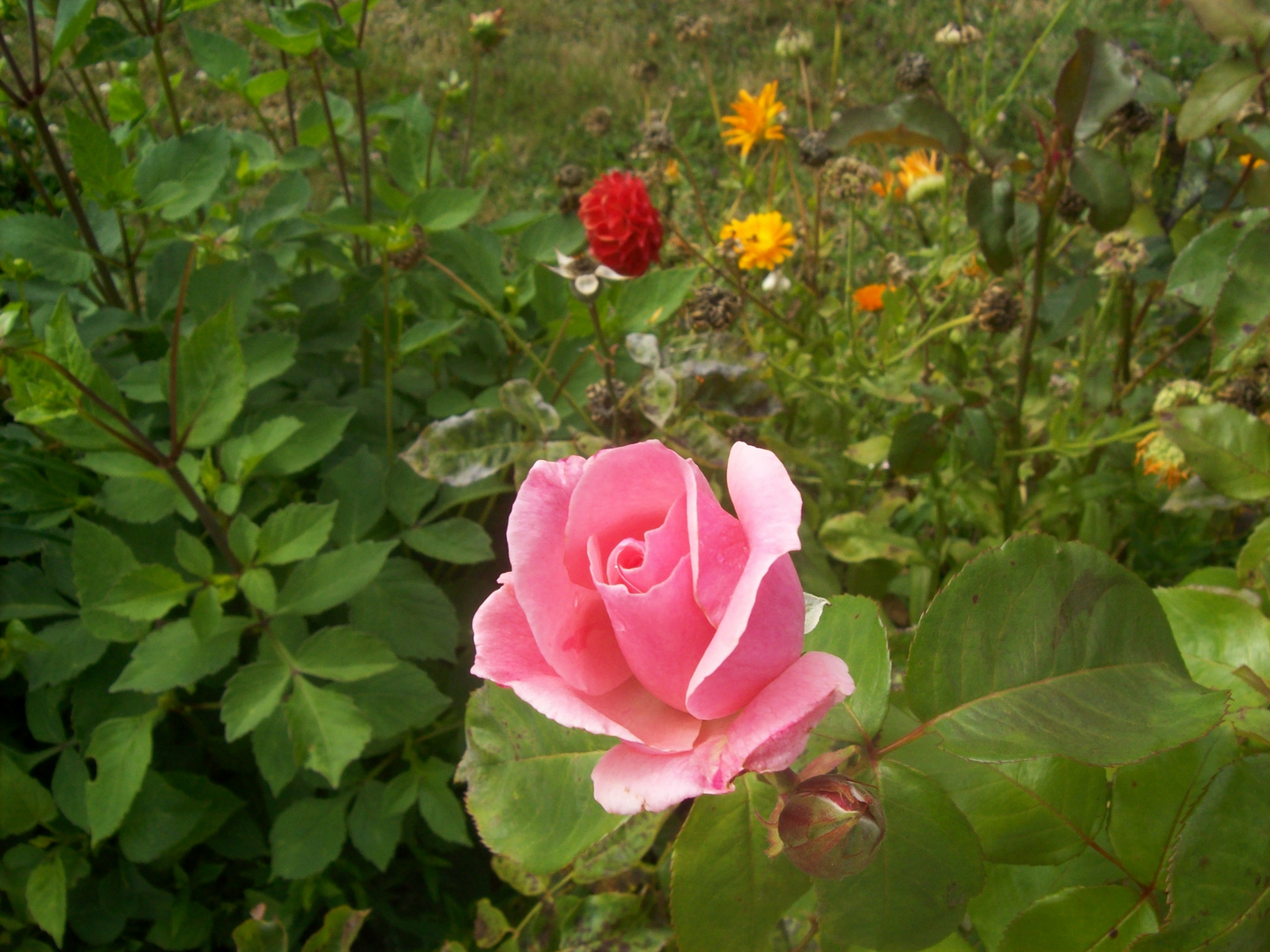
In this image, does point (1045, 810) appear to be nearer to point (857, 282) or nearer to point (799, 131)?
point (799, 131)

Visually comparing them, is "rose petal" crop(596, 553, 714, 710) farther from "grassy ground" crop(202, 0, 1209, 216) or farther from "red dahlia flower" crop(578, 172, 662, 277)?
"grassy ground" crop(202, 0, 1209, 216)

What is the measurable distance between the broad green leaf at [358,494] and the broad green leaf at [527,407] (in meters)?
0.20

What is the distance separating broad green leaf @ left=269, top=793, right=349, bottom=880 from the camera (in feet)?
2.95

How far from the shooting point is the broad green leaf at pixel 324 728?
772 millimetres

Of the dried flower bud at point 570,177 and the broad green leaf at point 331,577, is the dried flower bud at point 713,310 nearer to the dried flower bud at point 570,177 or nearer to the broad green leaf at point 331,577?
the dried flower bud at point 570,177

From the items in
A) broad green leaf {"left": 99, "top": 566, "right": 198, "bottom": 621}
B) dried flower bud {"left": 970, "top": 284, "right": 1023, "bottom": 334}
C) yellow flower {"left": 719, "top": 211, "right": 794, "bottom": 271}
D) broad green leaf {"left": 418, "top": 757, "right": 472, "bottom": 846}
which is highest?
dried flower bud {"left": 970, "top": 284, "right": 1023, "bottom": 334}

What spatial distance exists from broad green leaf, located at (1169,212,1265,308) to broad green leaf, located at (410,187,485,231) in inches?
29.7

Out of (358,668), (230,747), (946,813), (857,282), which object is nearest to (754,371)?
(358,668)

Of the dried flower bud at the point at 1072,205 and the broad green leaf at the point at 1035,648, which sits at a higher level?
the broad green leaf at the point at 1035,648

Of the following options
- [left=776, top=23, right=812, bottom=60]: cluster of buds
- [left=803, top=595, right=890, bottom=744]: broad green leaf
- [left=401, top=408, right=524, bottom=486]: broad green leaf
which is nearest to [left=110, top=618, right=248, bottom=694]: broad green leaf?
[left=401, top=408, right=524, bottom=486]: broad green leaf

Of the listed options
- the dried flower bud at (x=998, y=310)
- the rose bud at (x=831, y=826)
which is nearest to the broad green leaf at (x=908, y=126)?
the dried flower bud at (x=998, y=310)

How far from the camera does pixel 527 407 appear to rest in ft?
2.77

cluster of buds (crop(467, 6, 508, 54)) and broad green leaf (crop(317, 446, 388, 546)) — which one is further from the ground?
cluster of buds (crop(467, 6, 508, 54))

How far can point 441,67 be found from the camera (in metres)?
3.38
